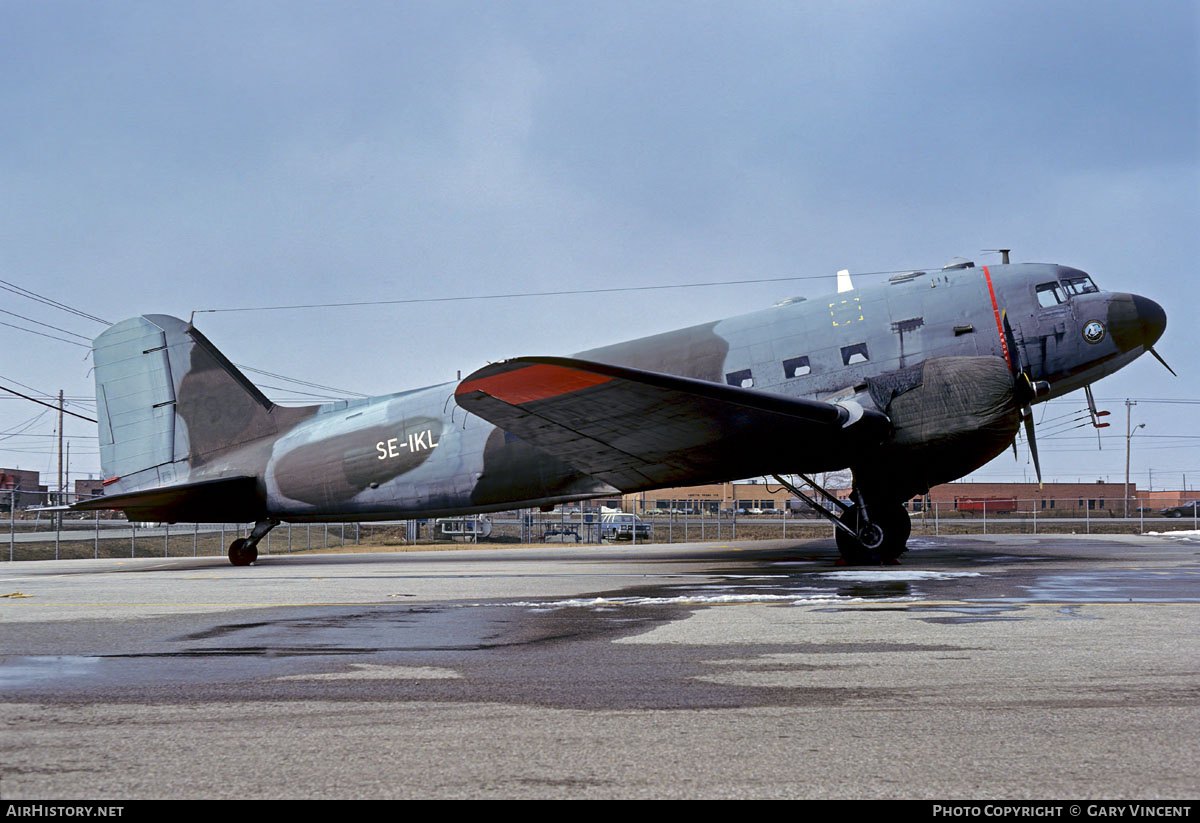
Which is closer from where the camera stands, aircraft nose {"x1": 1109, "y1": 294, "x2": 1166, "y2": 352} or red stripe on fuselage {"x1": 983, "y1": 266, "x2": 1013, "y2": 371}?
red stripe on fuselage {"x1": 983, "y1": 266, "x2": 1013, "y2": 371}

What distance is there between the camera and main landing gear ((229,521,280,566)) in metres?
22.2

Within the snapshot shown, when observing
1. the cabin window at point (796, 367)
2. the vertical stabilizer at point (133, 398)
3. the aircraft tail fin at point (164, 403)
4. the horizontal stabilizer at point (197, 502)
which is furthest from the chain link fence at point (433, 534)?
the cabin window at point (796, 367)

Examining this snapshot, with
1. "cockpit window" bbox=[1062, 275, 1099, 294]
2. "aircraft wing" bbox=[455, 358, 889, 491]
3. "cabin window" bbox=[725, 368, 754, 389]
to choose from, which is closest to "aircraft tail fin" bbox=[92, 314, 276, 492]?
"aircraft wing" bbox=[455, 358, 889, 491]

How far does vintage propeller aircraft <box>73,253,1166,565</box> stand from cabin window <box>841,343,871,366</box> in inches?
1.1

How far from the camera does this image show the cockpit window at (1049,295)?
1661cm

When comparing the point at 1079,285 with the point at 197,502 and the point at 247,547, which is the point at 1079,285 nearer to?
the point at 247,547

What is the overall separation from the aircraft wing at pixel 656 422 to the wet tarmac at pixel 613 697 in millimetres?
3929

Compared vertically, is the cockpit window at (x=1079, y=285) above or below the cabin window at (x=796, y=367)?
above

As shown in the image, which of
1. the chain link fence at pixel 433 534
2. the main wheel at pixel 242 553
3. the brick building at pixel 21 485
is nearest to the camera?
the main wheel at pixel 242 553

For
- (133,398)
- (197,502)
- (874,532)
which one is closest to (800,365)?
(874,532)

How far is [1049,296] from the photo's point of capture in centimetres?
1664

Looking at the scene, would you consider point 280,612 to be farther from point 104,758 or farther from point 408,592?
point 104,758

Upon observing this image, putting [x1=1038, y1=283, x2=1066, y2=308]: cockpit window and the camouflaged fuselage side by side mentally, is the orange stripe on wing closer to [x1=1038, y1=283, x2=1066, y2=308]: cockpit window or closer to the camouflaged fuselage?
the camouflaged fuselage

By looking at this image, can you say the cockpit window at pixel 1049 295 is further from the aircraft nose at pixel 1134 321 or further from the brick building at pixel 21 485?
the brick building at pixel 21 485
